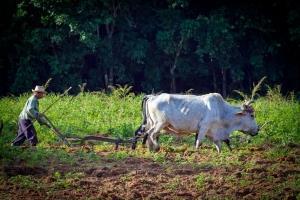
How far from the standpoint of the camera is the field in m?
8.88

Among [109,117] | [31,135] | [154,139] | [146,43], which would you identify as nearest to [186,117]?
[154,139]

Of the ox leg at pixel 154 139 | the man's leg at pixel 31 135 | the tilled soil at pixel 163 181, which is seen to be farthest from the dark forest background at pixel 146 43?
the tilled soil at pixel 163 181

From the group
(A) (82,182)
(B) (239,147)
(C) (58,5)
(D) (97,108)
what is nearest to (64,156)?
(A) (82,182)

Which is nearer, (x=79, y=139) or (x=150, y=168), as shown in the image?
(x=150, y=168)

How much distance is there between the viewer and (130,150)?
12477 millimetres

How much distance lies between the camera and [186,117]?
1248 centimetres

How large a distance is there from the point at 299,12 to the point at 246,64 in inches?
139

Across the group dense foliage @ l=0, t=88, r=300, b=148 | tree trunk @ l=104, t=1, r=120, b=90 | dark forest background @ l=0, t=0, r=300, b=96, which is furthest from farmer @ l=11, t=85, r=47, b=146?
tree trunk @ l=104, t=1, r=120, b=90

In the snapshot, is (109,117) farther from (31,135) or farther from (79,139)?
(79,139)

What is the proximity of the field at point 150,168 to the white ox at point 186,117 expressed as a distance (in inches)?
13.7

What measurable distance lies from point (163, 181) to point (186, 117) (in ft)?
10.5

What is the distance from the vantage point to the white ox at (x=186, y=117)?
12484mm

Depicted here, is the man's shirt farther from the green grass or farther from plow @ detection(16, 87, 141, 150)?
the green grass

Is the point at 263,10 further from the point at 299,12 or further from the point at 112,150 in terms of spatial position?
the point at 112,150
